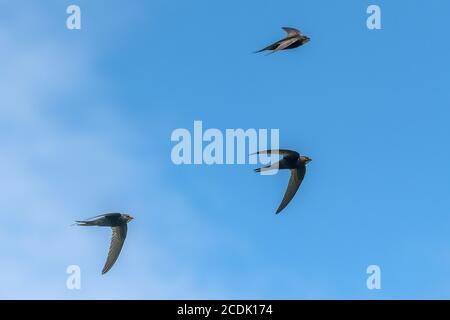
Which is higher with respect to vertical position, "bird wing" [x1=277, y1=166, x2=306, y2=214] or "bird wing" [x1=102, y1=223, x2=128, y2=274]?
"bird wing" [x1=277, y1=166, x2=306, y2=214]

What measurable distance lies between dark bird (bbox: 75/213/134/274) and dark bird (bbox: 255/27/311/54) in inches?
310

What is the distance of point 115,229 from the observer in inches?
1222

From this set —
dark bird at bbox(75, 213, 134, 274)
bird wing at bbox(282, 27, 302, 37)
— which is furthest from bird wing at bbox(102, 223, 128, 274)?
bird wing at bbox(282, 27, 302, 37)

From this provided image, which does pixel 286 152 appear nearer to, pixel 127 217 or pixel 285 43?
pixel 285 43

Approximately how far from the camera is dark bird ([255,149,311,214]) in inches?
1144

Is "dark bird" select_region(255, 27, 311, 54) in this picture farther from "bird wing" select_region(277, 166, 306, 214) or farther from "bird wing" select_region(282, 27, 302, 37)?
"bird wing" select_region(277, 166, 306, 214)

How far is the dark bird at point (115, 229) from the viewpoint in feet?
98.7

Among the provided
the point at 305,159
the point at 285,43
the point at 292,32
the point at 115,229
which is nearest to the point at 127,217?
the point at 115,229
